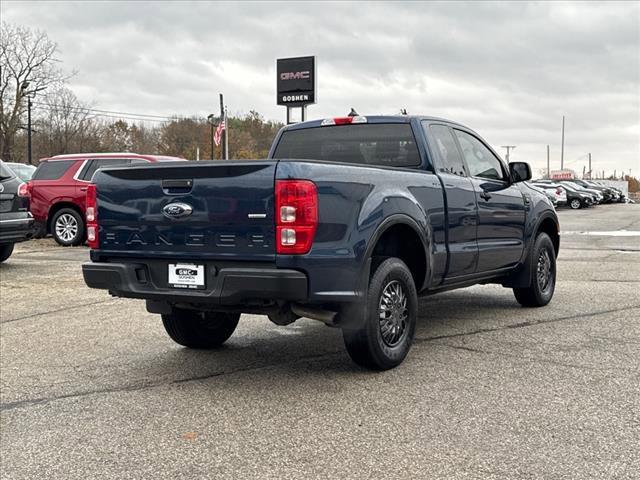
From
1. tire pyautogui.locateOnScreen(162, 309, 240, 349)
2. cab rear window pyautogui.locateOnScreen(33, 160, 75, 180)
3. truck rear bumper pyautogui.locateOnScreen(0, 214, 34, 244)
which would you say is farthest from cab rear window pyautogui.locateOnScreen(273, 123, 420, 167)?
cab rear window pyautogui.locateOnScreen(33, 160, 75, 180)

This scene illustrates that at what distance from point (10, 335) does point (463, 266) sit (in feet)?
13.7

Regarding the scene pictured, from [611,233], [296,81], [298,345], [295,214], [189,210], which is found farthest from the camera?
[296,81]

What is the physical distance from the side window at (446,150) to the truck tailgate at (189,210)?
6.76 feet

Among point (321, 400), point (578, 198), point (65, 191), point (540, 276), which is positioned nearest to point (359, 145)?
point (321, 400)

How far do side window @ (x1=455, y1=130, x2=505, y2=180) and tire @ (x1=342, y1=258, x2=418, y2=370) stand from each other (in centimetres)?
181

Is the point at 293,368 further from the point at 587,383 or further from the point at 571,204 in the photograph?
the point at 571,204

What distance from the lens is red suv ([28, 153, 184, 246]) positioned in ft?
48.3

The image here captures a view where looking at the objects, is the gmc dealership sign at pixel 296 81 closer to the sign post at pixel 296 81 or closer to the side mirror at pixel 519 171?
the sign post at pixel 296 81

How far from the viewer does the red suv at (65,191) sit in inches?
579

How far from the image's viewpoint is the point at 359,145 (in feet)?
20.3

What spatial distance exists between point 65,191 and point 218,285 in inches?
442

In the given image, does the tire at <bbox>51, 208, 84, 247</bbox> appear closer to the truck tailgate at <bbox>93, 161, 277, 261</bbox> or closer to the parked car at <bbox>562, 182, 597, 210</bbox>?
the truck tailgate at <bbox>93, 161, 277, 261</bbox>

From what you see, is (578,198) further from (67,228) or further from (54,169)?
(54,169)

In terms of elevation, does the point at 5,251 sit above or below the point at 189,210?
below
